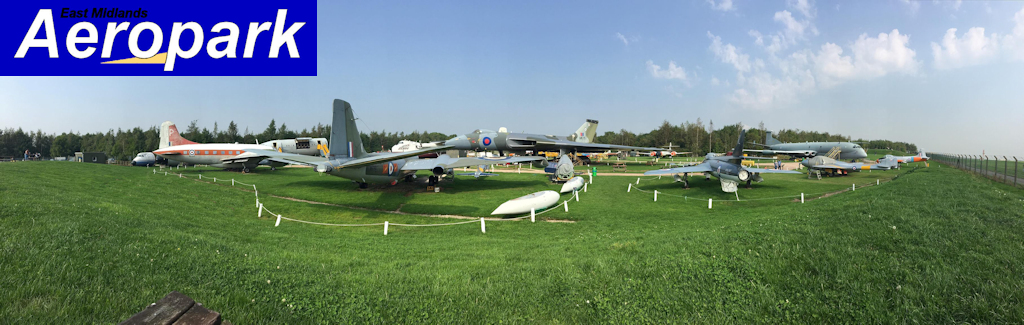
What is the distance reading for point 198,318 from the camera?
3053mm

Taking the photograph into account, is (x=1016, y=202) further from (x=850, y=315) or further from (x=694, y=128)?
(x=694, y=128)

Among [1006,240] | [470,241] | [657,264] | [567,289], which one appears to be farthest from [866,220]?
[470,241]

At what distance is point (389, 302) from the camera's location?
16.0 feet

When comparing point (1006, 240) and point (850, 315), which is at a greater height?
point (1006, 240)

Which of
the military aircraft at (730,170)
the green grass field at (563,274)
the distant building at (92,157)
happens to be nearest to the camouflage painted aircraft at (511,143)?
the military aircraft at (730,170)

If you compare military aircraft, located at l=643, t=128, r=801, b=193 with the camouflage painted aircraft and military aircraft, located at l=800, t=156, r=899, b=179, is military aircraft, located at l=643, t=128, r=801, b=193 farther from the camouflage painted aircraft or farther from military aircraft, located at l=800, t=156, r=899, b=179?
the camouflage painted aircraft

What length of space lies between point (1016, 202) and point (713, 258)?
9.64 metres

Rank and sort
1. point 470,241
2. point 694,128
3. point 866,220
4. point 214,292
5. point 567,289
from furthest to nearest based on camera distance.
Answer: point 694,128
point 470,241
point 866,220
point 567,289
point 214,292

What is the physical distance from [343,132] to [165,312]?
13908mm

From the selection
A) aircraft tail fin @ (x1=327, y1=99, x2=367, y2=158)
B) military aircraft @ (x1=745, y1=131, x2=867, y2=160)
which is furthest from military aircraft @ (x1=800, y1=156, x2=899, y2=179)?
aircraft tail fin @ (x1=327, y1=99, x2=367, y2=158)

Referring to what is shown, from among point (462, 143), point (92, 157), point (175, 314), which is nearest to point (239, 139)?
point (92, 157)

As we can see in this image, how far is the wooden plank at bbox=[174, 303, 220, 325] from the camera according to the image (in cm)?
298

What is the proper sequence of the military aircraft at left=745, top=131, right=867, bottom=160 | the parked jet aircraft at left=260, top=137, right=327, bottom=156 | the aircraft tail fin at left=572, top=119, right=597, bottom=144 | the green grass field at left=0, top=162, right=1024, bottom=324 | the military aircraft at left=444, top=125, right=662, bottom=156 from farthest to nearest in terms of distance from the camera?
the aircraft tail fin at left=572, top=119, right=597, bottom=144 < the military aircraft at left=745, top=131, right=867, bottom=160 < the parked jet aircraft at left=260, top=137, right=327, bottom=156 < the military aircraft at left=444, top=125, right=662, bottom=156 < the green grass field at left=0, top=162, right=1024, bottom=324

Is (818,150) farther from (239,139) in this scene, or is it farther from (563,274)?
(239,139)
